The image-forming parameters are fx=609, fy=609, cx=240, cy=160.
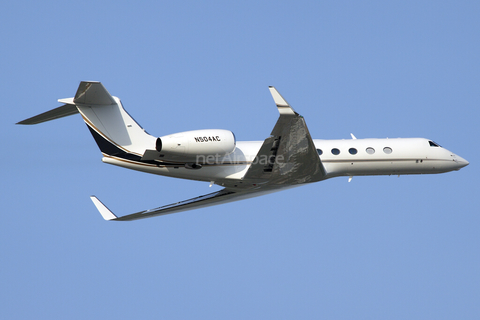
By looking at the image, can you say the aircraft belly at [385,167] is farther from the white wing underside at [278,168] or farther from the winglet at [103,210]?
the winglet at [103,210]

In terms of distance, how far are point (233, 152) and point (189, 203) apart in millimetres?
4114

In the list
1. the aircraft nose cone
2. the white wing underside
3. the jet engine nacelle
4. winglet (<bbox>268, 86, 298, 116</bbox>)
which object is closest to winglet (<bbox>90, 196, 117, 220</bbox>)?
the white wing underside

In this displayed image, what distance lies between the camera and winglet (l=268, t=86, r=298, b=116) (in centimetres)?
1747

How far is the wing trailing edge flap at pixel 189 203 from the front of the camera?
81.0 feet

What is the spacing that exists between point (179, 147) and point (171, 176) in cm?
214

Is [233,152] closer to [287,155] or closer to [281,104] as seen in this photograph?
[287,155]

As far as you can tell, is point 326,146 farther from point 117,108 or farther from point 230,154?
point 117,108

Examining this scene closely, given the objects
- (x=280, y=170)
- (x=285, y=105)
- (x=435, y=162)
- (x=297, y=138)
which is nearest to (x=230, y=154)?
(x=280, y=170)

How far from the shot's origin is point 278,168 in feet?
69.7

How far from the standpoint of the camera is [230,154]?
72.6 ft

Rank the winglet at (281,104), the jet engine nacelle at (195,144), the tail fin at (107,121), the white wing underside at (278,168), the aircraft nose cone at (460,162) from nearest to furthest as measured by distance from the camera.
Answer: the winglet at (281,104), the white wing underside at (278,168), the jet engine nacelle at (195,144), the tail fin at (107,121), the aircraft nose cone at (460,162)

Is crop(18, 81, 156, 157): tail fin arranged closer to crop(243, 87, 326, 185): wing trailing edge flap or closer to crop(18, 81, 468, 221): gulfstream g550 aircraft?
crop(18, 81, 468, 221): gulfstream g550 aircraft

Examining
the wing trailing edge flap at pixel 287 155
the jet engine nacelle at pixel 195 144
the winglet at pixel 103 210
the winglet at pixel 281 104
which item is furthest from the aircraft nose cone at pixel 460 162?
the winglet at pixel 103 210

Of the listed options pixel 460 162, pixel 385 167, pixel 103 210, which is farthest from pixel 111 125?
pixel 460 162
